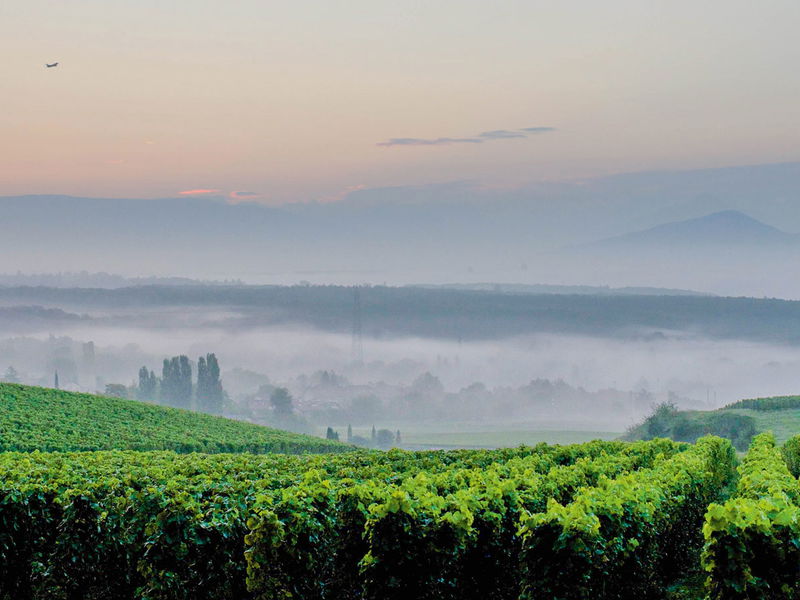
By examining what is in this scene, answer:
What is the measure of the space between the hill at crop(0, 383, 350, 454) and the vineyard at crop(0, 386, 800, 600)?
1486 inches

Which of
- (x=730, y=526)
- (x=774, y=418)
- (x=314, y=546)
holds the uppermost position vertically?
(x=730, y=526)

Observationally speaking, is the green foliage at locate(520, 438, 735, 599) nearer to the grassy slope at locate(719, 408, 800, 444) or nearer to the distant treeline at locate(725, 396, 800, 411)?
the grassy slope at locate(719, 408, 800, 444)

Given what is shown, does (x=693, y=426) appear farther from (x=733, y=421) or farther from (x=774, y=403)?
(x=774, y=403)

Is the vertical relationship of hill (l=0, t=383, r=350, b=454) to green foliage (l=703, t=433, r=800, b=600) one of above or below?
below

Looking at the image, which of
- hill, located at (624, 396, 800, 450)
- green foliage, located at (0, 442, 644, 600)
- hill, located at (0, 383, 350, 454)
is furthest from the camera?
hill, located at (624, 396, 800, 450)

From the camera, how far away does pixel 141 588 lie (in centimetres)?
1574

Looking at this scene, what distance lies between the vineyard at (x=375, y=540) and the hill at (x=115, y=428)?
37.7 metres

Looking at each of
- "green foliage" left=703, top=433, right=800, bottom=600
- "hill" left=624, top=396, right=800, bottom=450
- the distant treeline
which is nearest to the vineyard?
"green foliage" left=703, top=433, right=800, bottom=600

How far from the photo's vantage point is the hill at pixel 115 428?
5597cm

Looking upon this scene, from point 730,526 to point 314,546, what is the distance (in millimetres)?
7120

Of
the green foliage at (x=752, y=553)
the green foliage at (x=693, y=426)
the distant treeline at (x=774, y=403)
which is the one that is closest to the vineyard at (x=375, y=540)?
the green foliage at (x=752, y=553)

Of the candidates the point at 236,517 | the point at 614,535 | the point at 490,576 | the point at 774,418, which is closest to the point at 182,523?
the point at 236,517

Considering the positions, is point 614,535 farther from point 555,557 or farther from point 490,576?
point 490,576

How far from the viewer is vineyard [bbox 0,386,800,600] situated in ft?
44.6
